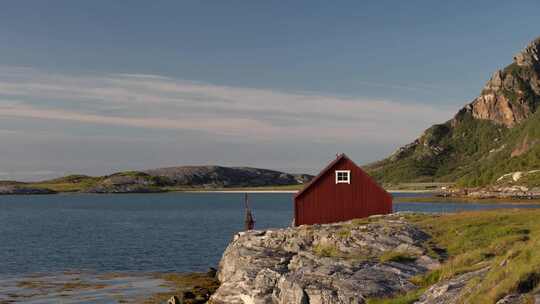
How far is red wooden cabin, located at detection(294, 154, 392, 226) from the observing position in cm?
5784

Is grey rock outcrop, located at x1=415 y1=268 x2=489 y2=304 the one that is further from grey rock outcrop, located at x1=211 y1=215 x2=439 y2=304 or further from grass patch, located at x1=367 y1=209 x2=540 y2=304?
grey rock outcrop, located at x1=211 y1=215 x2=439 y2=304

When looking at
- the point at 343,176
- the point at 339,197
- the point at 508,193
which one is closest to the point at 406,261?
the point at 339,197

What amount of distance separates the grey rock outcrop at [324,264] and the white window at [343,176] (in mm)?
8682

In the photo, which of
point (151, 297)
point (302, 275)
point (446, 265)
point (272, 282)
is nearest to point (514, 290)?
point (446, 265)

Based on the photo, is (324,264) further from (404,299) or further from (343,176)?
(343,176)

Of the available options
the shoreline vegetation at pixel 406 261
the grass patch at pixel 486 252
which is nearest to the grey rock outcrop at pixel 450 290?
the shoreline vegetation at pixel 406 261

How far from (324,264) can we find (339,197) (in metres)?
22.3

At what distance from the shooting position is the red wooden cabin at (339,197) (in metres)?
57.8

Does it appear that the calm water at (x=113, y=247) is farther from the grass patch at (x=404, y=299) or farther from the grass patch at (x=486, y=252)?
the grass patch at (x=404, y=299)

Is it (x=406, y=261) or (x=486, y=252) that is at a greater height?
(x=486, y=252)

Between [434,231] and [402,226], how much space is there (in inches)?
94.2

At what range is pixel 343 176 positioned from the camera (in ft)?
190

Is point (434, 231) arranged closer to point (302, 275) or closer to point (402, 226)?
point (402, 226)

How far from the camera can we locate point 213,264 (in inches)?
2505
